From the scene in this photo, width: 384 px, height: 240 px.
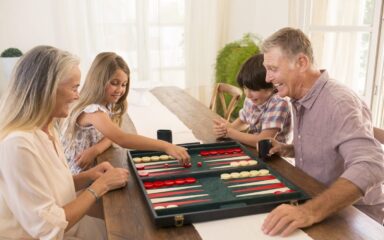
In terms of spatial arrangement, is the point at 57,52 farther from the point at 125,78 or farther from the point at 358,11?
the point at 358,11

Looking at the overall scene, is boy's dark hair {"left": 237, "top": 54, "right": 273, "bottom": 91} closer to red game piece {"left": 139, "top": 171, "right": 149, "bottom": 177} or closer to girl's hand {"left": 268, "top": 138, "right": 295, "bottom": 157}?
girl's hand {"left": 268, "top": 138, "right": 295, "bottom": 157}

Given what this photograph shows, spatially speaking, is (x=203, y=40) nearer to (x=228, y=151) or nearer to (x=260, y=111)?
(x=260, y=111)

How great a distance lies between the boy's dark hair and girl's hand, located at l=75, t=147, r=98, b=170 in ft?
3.00

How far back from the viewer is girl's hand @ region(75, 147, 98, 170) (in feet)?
6.15

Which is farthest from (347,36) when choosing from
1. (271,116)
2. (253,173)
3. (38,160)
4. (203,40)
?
(38,160)

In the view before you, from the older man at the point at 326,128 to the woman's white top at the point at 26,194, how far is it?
34.2 inches

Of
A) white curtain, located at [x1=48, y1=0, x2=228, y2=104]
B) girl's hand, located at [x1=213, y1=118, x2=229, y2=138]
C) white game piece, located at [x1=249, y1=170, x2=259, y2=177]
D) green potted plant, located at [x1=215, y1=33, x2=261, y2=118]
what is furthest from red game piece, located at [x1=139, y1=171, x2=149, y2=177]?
white curtain, located at [x1=48, y1=0, x2=228, y2=104]

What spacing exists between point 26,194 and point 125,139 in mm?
622

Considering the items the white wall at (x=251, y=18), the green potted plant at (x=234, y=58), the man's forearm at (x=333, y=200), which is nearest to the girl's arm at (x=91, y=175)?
the man's forearm at (x=333, y=200)

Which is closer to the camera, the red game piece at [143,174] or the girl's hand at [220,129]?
the red game piece at [143,174]

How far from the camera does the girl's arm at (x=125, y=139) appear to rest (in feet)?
5.43

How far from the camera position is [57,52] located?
4.58ft

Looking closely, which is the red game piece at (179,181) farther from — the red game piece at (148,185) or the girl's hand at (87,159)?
the girl's hand at (87,159)

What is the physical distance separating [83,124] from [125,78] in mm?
344
